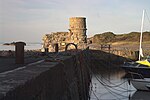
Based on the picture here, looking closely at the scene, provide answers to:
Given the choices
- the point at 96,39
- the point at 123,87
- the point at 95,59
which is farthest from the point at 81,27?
the point at 96,39

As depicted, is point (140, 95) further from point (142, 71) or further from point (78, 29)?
point (78, 29)

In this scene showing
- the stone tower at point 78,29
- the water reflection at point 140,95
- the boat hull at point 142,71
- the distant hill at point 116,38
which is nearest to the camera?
the water reflection at point 140,95

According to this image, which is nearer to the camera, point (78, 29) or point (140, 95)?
point (140, 95)

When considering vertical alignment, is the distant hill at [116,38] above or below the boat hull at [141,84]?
above

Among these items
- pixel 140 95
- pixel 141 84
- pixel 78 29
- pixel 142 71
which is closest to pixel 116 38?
pixel 78 29

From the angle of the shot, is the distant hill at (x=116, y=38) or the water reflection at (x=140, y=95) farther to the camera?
the distant hill at (x=116, y=38)

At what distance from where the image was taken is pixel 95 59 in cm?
4669

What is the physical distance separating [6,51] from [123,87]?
13013mm

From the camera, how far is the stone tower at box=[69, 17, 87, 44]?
43906 millimetres

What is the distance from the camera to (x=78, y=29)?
44469 mm

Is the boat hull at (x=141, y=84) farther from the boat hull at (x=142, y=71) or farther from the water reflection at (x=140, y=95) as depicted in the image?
the boat hull at (x=142, y=71)

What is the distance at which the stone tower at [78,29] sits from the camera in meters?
43.9

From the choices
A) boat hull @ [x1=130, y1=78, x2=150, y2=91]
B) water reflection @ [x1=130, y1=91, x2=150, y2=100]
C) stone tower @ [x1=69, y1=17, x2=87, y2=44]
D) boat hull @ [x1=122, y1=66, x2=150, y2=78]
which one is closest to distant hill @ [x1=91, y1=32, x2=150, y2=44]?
stone tower @ [x1=69, y1=17, x2=87, y2=44]

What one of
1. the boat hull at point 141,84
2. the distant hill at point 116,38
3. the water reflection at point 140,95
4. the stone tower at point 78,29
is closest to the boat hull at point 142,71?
the boat hull at point 141,84
